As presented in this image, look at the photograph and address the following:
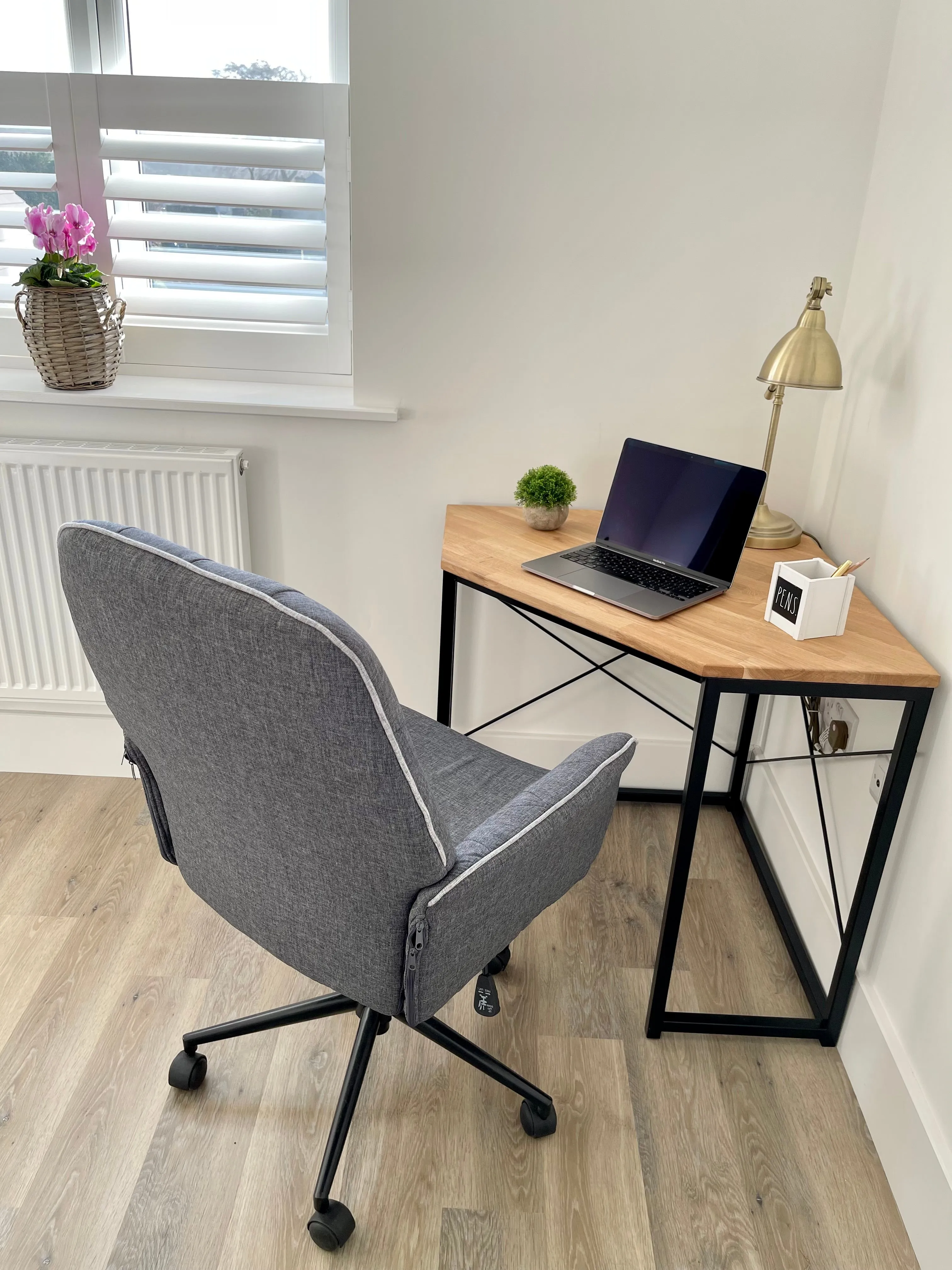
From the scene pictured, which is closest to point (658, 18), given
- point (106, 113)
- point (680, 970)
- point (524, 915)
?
point (106, 113)

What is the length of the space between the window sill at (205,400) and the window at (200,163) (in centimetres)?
15

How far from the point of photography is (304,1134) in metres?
1.45

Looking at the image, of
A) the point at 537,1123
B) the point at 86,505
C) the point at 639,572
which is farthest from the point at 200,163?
the point at 537,1123

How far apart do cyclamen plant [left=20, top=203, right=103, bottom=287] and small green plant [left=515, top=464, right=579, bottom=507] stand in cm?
104

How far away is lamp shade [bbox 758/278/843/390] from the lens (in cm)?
165

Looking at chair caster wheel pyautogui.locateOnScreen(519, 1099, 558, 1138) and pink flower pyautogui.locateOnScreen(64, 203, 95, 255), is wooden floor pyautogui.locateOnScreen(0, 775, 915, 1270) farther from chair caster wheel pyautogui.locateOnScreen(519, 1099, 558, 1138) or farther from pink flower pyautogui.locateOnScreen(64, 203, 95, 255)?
pink flower pyautogui.locateOnScreen(64, 203, 95, 255)

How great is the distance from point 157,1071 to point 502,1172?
1.98ft

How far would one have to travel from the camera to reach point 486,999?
1698 mm

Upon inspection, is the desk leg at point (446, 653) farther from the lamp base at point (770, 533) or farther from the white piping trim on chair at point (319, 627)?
the white piping trim on chair at point (319, 627)

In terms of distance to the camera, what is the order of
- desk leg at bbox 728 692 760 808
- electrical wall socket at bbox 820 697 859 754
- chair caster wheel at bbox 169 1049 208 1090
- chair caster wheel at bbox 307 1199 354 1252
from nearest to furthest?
chair caster wheel at bbox 307 1199 354 1252 < chair caster wheel at bbox 169 1049 208 1090 < electrical wall socket at bbox 820 697 859 754 < desk leg at bbox 728 692 760 808

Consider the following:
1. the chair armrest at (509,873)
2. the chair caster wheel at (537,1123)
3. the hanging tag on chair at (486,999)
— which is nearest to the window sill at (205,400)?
the chair armrest at (509,873)

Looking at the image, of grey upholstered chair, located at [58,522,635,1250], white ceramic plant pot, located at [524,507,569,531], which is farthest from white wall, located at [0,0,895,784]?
grey upholstered chair, located at [58,522,635,1250]

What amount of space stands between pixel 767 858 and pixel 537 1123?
94 centimetres

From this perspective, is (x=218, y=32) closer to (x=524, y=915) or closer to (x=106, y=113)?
(x=106, y=113)
